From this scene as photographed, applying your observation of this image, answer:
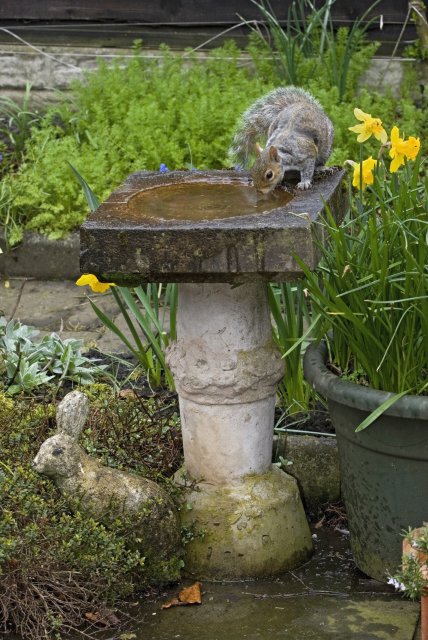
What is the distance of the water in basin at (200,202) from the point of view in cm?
341

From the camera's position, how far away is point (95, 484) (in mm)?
3367

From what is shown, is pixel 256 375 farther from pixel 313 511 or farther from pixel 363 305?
pixel 313 511

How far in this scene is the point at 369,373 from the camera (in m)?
3.38

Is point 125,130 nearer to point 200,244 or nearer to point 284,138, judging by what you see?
point 284,138

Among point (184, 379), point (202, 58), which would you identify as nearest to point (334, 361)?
point (184, 379)

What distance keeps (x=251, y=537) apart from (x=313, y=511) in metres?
0.47

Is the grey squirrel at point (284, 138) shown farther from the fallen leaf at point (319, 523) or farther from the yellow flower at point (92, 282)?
the fallen leaf at point (319, 523)

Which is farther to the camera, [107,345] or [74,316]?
[74,316]

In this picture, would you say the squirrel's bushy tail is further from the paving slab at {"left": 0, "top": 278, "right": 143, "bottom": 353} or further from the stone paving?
the stone paving

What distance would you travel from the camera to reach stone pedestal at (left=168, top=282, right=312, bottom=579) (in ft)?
11.5

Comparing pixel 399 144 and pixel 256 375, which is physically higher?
pixel 399 144

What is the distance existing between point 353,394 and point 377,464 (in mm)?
250

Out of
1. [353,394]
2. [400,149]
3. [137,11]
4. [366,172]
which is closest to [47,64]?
[137,11]

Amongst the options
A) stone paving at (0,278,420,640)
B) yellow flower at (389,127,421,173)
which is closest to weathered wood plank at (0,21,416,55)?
yellow flower at (389,127,421,173)
